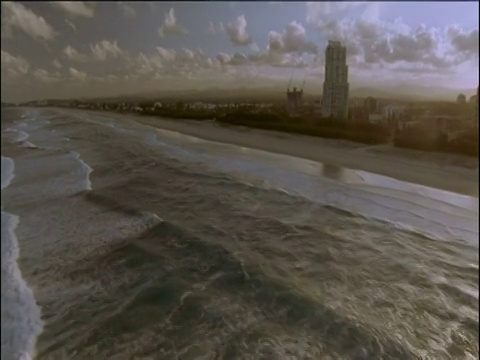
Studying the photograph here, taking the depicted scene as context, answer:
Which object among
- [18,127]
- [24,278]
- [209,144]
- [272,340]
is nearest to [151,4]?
[209,144]

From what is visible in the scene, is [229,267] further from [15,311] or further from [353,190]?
[353,190]

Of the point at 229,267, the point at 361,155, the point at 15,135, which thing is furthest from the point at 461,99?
the point at 15,135

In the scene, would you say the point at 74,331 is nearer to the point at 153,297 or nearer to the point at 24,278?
the point at 153,297

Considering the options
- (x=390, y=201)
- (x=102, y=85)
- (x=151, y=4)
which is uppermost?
(x=151, y=4)

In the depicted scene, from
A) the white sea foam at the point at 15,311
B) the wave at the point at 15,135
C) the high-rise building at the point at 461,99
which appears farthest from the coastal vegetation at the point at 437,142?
the wave at the point at 15,135

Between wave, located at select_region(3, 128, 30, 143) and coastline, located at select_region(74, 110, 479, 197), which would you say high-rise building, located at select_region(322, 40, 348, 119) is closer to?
coastline, located at select_region(74, 110, 479, 197)

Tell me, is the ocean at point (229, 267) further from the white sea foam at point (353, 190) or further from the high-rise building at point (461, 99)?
the high-rise building at point (461, 99)

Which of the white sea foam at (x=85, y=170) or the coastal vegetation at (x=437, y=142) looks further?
the coastal vegetation at (x=437, y=142)

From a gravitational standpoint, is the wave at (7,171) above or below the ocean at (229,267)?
above
